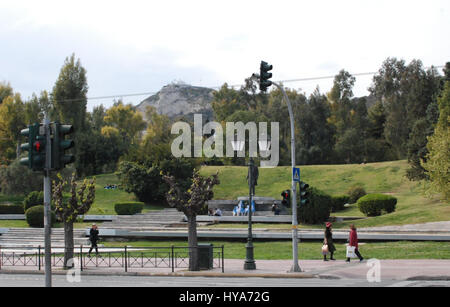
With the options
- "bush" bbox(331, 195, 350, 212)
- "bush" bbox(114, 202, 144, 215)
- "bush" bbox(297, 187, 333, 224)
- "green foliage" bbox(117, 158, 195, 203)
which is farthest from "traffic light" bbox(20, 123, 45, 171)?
"green foliage" bbox(117, 158, 195, 203)

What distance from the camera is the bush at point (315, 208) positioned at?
139ft

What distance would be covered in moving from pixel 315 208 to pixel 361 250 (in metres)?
13.2

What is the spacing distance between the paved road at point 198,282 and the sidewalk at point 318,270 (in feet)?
2.24

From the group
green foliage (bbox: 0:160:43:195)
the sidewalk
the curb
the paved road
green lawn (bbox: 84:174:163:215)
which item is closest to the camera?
the paved road

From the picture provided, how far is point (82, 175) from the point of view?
268 feet

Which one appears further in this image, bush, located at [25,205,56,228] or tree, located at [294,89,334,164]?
tree, located at [294,89,334,164]

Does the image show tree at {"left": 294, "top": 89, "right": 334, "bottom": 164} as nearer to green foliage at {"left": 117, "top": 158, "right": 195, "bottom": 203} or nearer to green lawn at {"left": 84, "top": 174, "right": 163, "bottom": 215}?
green lawn at {"left": 84, "top": 174, "right": 163, "bottom": 215}

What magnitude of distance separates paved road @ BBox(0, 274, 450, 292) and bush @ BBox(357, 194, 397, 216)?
2823 cm

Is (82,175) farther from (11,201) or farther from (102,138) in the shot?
(11,201)

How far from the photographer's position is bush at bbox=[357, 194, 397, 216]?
152ft

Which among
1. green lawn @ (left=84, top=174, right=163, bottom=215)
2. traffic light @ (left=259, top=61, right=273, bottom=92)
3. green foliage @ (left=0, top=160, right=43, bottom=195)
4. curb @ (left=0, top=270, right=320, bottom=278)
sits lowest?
green lawn @ (left=84, top=174, right=163, bottom=215)

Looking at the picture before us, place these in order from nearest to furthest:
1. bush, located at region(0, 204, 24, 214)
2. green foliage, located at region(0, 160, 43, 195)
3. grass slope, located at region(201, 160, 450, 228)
Answer: bush, located at region(0, 204, 24, 214) < grass slope, located at region(201, 160, 450, 228) < green foliage, located at region(0, 160, 43, 195)

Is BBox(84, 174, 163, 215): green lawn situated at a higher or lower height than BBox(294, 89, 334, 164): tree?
lower
